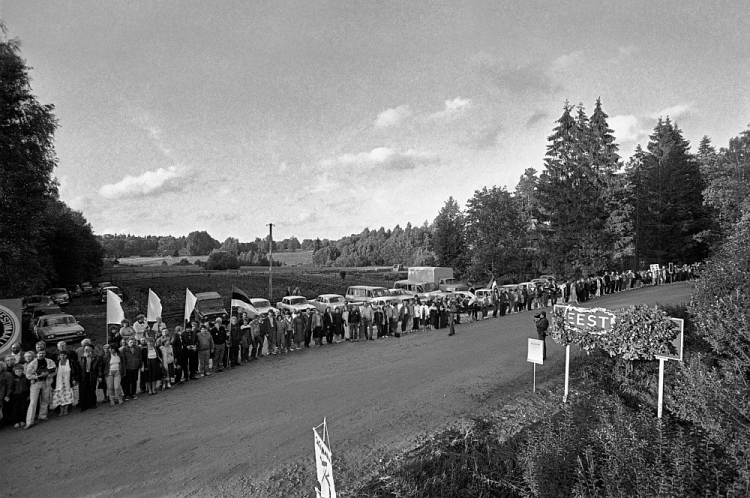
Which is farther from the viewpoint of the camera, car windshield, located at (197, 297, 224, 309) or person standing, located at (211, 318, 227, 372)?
car windshield, located at (197, 297, 224, 309)

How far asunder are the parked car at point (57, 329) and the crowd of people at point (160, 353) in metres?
8.66

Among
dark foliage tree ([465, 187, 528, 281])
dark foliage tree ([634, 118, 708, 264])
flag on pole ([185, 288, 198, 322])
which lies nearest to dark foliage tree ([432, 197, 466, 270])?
dark foliage tree ([465, 187, 528, 281])

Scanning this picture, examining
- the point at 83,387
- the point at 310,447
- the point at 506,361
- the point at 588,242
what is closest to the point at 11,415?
the point at 83,387

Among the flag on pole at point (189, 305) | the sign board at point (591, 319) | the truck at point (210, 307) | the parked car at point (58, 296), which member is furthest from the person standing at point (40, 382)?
the parked car at point (58, 296)

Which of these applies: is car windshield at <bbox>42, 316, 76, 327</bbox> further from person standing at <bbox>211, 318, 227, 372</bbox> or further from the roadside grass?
the roadside grass

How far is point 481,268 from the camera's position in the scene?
40750mm

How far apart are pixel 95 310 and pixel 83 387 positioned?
2831 cm

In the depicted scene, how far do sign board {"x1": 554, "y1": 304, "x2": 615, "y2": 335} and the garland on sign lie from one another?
0.06 metres

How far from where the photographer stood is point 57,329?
65.7 feet

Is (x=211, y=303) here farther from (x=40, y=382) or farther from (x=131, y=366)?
(x=40, y=382)

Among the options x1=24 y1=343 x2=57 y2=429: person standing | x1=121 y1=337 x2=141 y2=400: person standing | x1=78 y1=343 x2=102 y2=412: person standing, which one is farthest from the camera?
x1=121 y1=337 x2=141 y2=400: person standing

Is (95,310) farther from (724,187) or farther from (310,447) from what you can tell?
(724,187)

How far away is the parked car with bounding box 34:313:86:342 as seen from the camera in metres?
19.6

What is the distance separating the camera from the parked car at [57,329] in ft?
64.2
